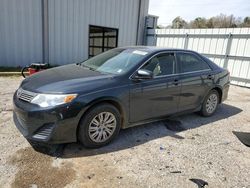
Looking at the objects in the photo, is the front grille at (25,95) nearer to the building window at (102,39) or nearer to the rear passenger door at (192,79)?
the rear passenger door at (192,79)

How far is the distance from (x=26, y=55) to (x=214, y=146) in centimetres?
872

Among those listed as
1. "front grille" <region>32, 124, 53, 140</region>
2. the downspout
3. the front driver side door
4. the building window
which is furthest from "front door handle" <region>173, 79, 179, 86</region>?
the building window

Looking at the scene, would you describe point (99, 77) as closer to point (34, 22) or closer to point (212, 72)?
point (212, 72)

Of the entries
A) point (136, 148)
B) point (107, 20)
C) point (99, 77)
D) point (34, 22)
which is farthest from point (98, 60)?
point (107, 20)

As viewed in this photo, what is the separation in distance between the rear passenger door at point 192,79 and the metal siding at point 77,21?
7385mm

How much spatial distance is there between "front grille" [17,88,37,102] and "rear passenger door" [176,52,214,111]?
2.69 meters

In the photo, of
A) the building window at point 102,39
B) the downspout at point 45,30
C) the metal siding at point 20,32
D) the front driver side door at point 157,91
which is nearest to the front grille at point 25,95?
the front driver side door at point 157,91

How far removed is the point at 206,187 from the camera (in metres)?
2.69

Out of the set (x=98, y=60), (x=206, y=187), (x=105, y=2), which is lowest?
(x=206, y=187)

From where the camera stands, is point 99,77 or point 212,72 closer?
point 99,77

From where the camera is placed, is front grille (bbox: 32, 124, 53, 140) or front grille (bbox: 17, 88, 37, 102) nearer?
front grille (bbox: 32, 124, 53, 140)

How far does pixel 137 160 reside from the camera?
3.16 m

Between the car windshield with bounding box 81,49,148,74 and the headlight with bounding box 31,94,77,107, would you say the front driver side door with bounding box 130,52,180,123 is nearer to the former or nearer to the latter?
the car windshield with bounding box 81,49,148,74

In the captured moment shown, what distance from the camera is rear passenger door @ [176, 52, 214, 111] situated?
14.4 feet
